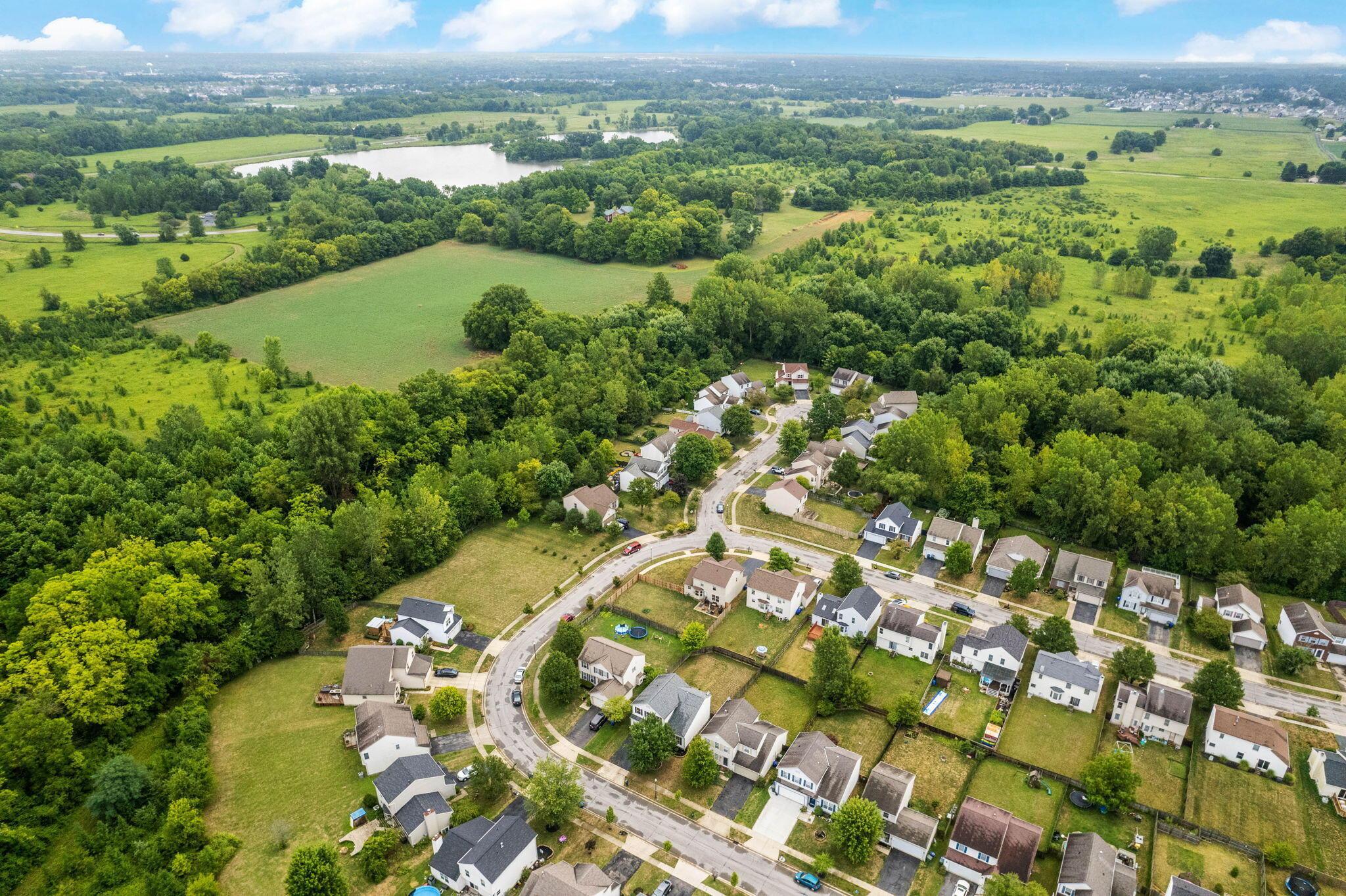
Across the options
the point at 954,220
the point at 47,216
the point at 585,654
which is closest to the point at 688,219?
the point at 954,220

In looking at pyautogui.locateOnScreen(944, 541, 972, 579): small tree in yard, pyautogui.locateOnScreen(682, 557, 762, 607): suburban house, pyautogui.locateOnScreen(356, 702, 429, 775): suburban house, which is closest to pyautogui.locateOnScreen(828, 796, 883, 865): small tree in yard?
pyautogui.locateOnScreen(682, 557, 762, 607): suburban house

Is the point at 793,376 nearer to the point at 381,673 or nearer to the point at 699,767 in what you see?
the point at 699,767

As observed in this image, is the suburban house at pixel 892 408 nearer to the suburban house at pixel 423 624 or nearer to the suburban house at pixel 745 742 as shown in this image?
the suburban house at pixel 745 742

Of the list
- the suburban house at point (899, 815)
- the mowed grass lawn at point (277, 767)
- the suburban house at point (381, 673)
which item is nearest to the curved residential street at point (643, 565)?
the suburban house at point (381, 673)

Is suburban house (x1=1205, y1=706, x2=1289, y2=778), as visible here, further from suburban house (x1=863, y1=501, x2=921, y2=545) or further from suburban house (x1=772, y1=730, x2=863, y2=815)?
suburban house (x1=863, y1=501, x2=921, y2=545)

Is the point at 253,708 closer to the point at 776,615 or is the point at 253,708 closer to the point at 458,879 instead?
the point at 458,879
